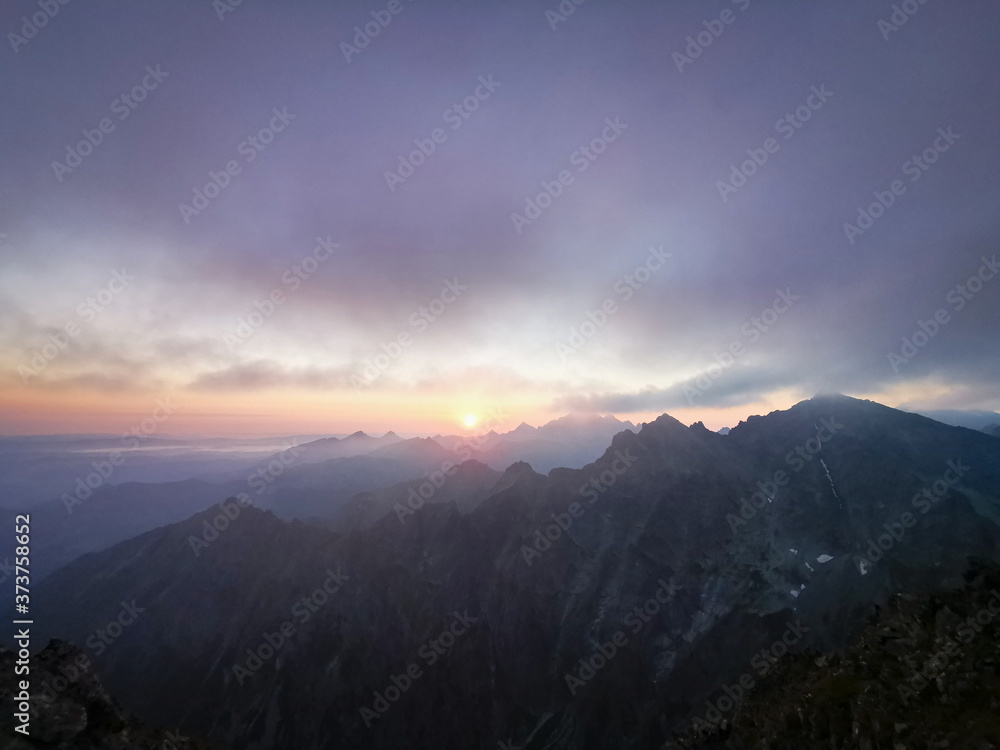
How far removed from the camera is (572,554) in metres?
185

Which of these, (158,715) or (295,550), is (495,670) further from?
(158,715)

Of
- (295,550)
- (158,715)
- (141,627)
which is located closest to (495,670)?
(295,550)

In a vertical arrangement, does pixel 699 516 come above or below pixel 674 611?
above

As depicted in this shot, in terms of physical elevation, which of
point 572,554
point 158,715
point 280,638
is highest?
point 572,554

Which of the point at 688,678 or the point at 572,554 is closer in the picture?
the point at 688,678

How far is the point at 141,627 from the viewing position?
563ft

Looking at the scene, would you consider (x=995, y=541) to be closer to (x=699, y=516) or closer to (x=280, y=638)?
(x=699, y=516)

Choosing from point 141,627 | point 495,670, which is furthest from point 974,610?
point 141,627

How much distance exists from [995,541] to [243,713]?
272559 millimetres

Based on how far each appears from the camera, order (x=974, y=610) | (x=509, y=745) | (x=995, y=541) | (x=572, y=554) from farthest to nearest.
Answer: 1. (x=572, y=554)
2. (x=995, y=541)
3. (x=509, y=745)
4. (x=974, y=610)

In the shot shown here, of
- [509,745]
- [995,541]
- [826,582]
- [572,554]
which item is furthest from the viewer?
[572,554]

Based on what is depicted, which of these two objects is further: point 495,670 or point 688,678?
point 495,670

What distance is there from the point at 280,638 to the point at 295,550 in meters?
35.5

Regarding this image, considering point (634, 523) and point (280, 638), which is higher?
point (634, 523)
